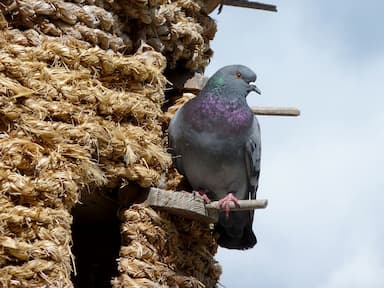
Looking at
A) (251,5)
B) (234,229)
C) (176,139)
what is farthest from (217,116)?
(251,5)

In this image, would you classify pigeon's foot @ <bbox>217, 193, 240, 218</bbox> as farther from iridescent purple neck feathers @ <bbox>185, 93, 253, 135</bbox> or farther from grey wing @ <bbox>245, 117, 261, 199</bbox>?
iridescent purple neck feathers @ <bbox>185, 93, 253, 135</bbox>

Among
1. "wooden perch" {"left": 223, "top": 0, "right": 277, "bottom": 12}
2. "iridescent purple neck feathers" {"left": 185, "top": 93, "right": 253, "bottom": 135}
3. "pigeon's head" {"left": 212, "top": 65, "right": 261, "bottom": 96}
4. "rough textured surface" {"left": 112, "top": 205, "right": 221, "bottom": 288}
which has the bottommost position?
"rough textured surface" {"left": 112, "top": 205, "right": 221, "bottom": 288}

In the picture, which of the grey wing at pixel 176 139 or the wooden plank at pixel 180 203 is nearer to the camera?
the wooden plank at pixel 180 203

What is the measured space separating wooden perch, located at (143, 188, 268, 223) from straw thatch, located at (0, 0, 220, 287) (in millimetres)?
81

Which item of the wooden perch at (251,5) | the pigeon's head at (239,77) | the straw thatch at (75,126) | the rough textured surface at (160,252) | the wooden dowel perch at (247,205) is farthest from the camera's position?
the wooden perch at (251,5)

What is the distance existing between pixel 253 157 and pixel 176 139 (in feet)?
1.46

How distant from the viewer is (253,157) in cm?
655

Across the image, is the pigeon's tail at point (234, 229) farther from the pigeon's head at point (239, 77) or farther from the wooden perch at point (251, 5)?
the wooden perch at point (251, 5)

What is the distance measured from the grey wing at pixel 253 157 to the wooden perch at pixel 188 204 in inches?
11.4

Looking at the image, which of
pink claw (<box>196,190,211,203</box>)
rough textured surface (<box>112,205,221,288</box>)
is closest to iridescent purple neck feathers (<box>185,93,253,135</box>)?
pink claw (<box>196,190,211,203</box>)

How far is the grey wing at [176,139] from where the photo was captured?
6434mm

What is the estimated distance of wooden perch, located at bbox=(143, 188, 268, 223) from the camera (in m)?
6.05

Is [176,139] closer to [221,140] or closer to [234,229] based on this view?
[221,140]

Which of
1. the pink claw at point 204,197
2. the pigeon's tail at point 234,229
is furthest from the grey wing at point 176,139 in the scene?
the pigeon's tail at point 234,229
